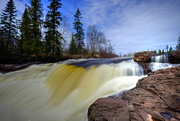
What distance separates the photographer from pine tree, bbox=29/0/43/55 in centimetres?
1166

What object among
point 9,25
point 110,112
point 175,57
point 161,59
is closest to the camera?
point 110,112

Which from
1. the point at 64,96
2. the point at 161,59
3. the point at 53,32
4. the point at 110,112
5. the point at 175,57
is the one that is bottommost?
the point at 64,96

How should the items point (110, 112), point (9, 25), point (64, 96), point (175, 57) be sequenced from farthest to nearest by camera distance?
point (9, 25), point (175, 57), point (64, 96), point (110, 112)

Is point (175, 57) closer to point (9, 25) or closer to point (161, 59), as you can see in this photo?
point (161, 59)

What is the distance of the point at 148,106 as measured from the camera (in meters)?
1.32

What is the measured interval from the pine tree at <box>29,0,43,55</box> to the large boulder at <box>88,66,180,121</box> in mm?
12915

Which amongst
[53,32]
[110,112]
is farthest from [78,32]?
[110,112]

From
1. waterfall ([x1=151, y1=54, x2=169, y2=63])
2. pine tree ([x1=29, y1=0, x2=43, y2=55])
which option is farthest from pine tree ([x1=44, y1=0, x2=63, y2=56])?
waterfall ([x1=151, y1=54, x2=169, y2=63])

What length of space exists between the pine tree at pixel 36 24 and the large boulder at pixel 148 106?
12915mm

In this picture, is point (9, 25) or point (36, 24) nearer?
point (36, 24)

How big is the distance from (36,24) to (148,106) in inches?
578

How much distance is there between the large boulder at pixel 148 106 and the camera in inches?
44.2

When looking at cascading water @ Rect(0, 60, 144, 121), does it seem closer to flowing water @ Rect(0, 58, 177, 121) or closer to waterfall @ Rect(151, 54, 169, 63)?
flowing water @ Rect(0, 58, 177, 121)

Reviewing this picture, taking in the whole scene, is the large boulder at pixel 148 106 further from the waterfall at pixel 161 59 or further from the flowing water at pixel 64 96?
the waterfall at pixel 161 59
